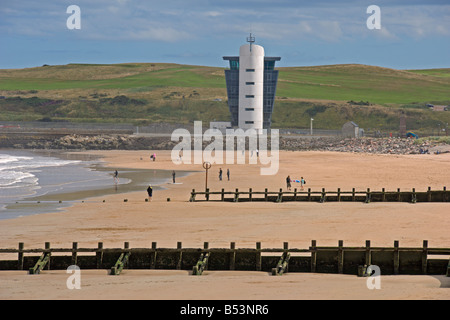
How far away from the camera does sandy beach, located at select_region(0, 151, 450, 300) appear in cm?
1666

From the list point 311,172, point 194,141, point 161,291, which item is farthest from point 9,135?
point 161,291

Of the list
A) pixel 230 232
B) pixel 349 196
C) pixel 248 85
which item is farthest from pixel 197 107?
pixel 230 232

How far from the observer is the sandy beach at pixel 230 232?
16656 mm

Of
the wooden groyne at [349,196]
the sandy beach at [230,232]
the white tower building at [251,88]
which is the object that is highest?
the white tower building at [251,88]

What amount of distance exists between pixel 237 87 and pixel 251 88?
4.95 m

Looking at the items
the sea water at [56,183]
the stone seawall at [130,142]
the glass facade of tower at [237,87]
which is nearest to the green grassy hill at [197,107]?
the stone seawall at [130,142]

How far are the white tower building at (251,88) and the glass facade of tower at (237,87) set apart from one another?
3.86 metres

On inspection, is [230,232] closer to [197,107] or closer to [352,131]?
[352,131]

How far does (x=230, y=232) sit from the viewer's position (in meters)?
26.3

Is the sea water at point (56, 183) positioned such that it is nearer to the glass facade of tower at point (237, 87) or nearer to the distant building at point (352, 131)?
the glass facade of tower at point (237, 87)

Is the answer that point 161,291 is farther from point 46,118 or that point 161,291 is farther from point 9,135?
point 46,118

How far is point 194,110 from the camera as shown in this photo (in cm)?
16238
